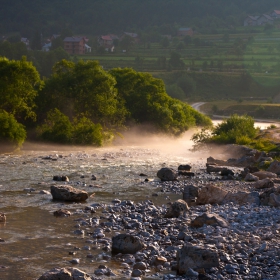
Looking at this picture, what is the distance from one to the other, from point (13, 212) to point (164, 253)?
9.47 metres

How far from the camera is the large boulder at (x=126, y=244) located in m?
20.6

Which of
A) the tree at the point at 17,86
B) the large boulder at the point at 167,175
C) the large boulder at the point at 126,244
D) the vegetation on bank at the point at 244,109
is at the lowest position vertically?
the large boulder at the point at 126,244

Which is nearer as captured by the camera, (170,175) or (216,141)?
(170,175)

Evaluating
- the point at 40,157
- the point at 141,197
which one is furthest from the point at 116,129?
the point at 141,197

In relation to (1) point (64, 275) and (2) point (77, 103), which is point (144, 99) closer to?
(2) point (77, 103)

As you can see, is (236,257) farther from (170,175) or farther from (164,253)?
(170,175)

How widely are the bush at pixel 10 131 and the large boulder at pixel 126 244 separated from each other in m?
36.3

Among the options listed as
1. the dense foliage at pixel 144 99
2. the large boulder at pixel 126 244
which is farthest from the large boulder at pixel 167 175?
the dense foliage at pixel 144 99

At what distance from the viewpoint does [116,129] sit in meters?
74.6

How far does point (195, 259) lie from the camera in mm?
18734

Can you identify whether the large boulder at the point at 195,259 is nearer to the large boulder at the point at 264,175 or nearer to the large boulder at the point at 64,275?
Answer: the large boulder at the point at 64,275

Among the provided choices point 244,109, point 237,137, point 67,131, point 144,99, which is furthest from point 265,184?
point 244,109

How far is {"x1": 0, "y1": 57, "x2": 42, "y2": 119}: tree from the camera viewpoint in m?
60.8

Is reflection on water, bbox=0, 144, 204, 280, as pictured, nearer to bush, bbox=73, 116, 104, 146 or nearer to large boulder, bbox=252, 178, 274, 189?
bush, bbox=73, 116, 104, 146
